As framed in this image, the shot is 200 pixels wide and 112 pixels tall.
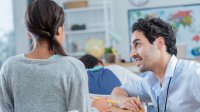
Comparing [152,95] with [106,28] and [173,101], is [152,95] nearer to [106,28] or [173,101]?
[173,101]

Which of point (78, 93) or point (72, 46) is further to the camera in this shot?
point (72, 46)

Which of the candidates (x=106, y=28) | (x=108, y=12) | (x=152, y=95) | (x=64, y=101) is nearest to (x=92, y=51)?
(x=106, y=28)

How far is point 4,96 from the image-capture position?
3.73 feet

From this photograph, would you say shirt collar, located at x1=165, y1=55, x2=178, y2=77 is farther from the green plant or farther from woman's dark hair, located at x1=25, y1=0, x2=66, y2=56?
the green plant

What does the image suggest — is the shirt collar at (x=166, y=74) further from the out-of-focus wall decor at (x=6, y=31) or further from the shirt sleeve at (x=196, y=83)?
the out-of-focus wall decor at (x=6, y=31)

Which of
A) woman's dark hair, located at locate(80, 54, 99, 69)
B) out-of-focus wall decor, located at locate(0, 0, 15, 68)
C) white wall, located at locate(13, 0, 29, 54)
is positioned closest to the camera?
woman's dark hair, located at locate(80, 54, 99, 69)

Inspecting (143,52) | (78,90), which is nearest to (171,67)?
(143,52)

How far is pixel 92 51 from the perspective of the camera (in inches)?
165

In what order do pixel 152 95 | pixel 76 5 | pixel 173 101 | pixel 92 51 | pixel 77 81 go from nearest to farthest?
pixel 77 81
pixel 173 101
pixel 152 95
pixel 92 51
pixel 76 5

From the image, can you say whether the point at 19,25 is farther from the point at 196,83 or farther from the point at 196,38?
the point at 196,83

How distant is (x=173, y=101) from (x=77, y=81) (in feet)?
1.90

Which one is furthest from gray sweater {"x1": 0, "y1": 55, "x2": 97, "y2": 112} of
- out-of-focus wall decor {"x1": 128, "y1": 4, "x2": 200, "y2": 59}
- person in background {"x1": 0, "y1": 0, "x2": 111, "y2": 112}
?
out-of-focus wall decor {"x1": 128, "y1": 4, "x2": 200, "y2": 59}

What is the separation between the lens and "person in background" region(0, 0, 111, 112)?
1061 mm

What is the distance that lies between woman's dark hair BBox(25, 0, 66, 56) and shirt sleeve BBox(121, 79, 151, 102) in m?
0.73
